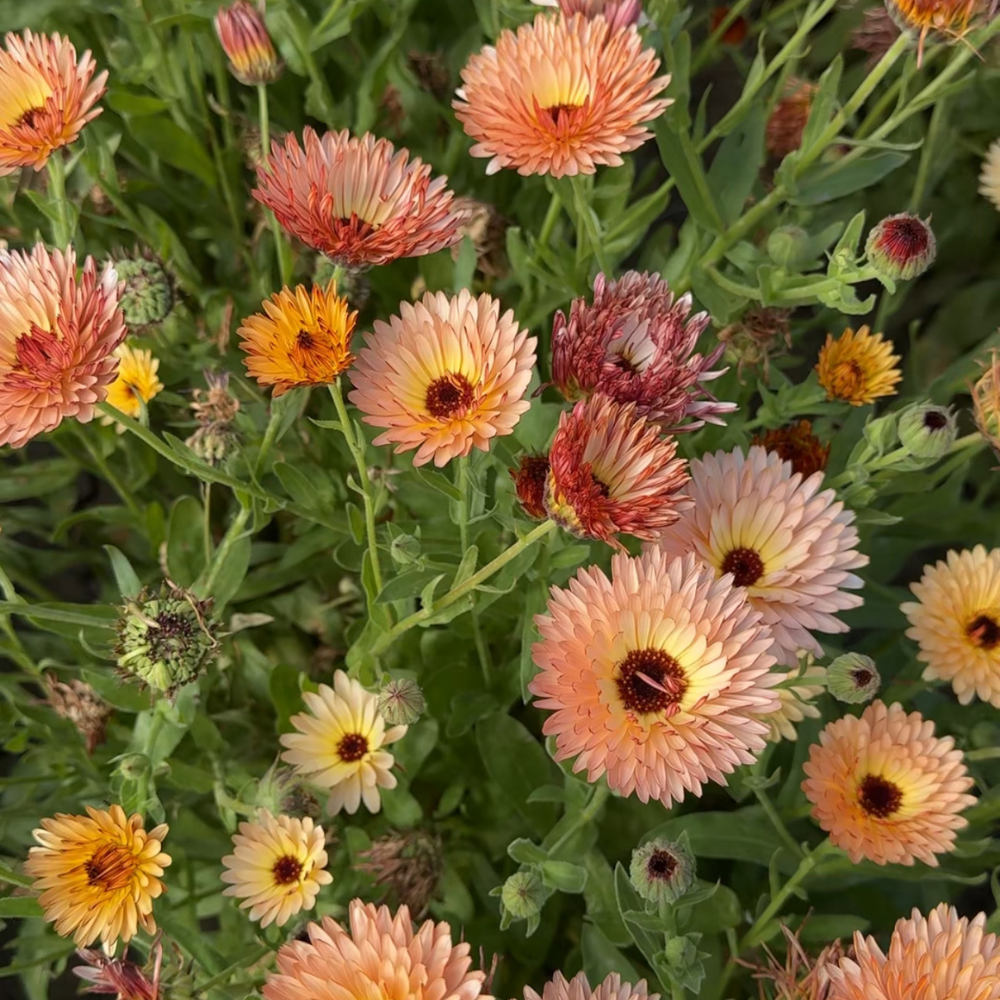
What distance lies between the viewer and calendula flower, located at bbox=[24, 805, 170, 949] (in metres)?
0.87

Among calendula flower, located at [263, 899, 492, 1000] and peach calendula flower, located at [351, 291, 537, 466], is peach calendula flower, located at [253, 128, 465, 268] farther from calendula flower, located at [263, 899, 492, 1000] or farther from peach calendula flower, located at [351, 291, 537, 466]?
calendula flower, located at [263, 899, 492, 1000]

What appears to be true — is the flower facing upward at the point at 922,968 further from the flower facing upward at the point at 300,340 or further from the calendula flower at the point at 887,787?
the flower facing upward at the point at 300,340

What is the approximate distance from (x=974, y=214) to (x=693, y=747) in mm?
1545

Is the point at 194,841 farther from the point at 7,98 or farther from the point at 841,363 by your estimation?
the point at 841,363

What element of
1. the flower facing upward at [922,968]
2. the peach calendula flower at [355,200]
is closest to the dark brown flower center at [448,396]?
the peach calendula flower at [355,200]

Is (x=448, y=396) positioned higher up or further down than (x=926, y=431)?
further down

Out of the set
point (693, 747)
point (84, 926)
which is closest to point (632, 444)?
point (693, 747)

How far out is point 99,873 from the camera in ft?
2.86

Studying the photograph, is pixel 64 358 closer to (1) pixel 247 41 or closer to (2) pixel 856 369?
(1) pixel 247 41

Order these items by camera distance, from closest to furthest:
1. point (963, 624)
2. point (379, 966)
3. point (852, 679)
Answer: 1. point (379, 966)
2. point (852, 679)
3. point (963, 624)

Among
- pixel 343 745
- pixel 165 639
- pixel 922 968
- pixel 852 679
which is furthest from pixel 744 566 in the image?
pixel 165 639

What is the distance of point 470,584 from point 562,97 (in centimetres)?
58

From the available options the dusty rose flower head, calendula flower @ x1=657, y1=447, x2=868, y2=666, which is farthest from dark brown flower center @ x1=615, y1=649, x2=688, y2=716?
the dusty rose flower head

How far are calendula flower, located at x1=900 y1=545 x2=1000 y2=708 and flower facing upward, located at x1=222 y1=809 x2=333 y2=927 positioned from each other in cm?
74
